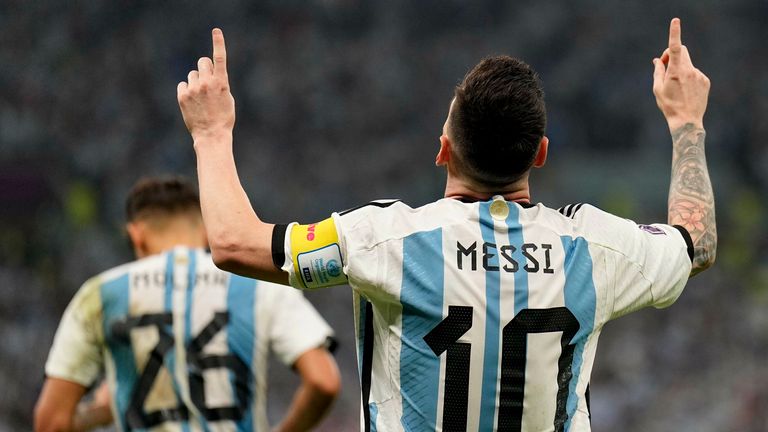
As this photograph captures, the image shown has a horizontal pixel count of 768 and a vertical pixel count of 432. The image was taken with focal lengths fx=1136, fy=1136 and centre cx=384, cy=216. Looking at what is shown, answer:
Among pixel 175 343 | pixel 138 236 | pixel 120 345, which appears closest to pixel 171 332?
pixel 175 343

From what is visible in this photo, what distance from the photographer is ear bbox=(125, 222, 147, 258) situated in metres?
4.62

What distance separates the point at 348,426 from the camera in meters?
10.6

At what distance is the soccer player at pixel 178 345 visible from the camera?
164 inches

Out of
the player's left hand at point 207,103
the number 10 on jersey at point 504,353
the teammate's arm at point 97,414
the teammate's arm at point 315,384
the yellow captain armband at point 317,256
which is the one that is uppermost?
the player's left hand at point 207,103

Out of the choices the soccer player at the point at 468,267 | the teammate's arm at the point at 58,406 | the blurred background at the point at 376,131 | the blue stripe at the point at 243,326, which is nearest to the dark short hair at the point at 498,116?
the soccer player at the point at 468,267

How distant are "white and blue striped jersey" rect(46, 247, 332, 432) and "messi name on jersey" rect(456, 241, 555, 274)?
2.07 metres

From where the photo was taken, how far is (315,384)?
14.7ft

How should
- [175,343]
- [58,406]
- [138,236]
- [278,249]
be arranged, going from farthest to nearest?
[138,236] < [58,406] < [175,343] < [278,249]

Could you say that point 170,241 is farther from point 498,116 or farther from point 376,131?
point 376,131

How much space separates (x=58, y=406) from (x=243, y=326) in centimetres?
77

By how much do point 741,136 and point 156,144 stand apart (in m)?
6.77

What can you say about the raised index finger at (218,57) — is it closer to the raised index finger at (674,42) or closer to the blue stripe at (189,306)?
the raised index finger at (674,42)

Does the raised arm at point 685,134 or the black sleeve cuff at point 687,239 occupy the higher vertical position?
the raised arm at point 685,134

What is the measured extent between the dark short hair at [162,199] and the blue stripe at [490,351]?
2493 millimetres
